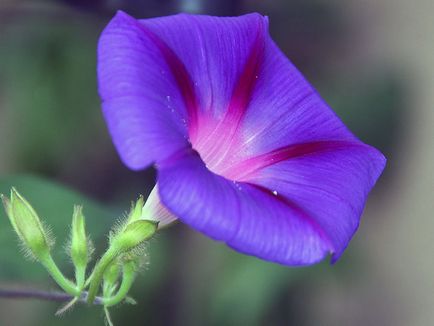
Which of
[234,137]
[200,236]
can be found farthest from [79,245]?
[200,236]

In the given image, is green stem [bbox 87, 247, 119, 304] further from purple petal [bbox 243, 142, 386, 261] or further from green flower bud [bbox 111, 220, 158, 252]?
purple petal [bbox 243, 142, 386, 261]

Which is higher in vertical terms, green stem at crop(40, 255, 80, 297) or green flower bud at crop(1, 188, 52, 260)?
green flower bud at crop(1, 188, 52, 260)

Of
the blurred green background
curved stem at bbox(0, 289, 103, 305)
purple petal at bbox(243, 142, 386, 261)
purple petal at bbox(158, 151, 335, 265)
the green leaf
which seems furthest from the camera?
the blurred green background

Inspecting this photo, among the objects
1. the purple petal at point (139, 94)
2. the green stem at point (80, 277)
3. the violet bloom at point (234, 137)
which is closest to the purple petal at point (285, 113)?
the violet bloom at point (234, 137)

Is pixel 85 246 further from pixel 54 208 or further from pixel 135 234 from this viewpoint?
pixel 54 208

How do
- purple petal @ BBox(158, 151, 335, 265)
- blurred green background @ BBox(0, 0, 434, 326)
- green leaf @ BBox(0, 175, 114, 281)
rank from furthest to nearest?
blurred green background @ BBox(0, 0, 434, 326), green leaf @ BBox(0, 175, 114, 281), purple petal @ BBox(158, 151, 335, 265)

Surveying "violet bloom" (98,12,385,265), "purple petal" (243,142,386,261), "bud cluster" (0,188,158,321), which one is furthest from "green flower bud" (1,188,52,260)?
"purple petal" (243,142,386,261)
